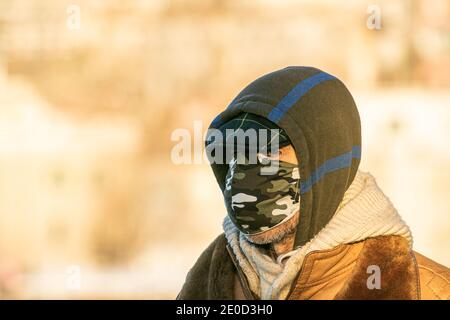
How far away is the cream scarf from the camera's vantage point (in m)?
2.65

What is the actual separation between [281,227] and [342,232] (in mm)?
170

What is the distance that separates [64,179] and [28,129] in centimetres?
70

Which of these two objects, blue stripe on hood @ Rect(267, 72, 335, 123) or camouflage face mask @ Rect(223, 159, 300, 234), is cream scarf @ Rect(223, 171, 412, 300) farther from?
blue stripe on hood @ Rect(267, 72, 335, 123)

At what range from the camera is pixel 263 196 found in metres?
2.70

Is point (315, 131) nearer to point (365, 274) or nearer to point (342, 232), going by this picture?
point (342, 232)

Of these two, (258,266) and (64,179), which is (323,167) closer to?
(258,266)

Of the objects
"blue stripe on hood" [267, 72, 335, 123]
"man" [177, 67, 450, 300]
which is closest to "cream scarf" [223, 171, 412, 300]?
"man" [177, 67, 450, 300]

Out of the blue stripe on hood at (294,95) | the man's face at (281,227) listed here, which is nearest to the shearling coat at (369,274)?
the man's face at (281,227)

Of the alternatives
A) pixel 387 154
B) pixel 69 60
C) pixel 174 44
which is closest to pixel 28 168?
pixel 69 60

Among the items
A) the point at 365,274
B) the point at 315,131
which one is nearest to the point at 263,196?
the point at 315,131

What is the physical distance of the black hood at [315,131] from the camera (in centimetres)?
263

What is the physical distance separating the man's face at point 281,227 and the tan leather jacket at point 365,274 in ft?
0.36

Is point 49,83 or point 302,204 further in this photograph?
point 49,83
